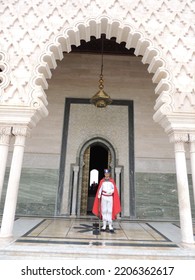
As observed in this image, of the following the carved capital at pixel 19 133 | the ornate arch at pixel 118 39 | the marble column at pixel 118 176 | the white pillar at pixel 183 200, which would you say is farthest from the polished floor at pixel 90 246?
the marble column at pixel 118 176

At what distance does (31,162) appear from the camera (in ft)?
17.4

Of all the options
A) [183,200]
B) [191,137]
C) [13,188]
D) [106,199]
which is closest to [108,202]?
[106,199]

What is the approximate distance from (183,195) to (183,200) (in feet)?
0.22

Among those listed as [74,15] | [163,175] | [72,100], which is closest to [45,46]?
[74,15]

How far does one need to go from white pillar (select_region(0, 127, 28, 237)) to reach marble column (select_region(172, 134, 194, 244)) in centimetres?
224

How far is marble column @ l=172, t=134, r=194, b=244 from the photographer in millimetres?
2684

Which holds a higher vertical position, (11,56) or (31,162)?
(11,56)

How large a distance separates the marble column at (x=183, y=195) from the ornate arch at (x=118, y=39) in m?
0.50

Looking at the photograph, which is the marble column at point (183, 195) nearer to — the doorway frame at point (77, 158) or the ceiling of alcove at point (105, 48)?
the doorway frame at point (77, 158)

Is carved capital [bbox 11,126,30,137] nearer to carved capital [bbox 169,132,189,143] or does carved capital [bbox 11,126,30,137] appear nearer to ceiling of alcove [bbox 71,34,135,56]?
carved capital [bbox 169,132,189,143]

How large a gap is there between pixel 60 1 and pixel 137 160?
3842 mm

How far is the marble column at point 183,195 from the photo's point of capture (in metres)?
2.68

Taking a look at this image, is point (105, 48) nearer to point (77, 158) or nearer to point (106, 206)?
point (77, 158)

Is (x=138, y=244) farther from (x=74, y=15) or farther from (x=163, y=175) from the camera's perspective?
(x=74, y=15)
